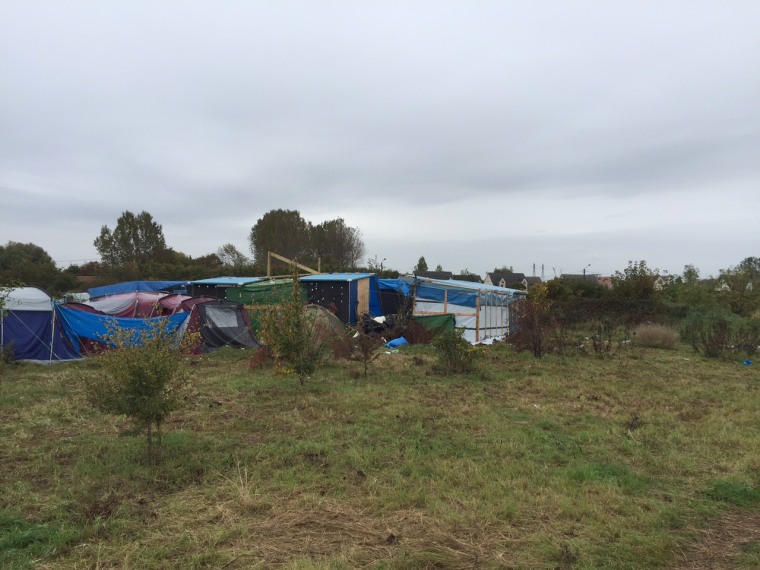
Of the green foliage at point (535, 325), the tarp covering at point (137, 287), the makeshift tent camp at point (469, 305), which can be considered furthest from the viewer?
the tarp covering at point (137, 287)

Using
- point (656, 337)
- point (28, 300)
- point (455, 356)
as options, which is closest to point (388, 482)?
point (455, 356)

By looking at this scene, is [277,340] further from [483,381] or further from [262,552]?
[262,552]

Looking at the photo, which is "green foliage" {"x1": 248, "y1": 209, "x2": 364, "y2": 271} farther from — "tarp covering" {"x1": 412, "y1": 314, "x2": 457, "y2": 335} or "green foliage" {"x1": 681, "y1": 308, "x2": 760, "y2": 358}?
"green foliage" {"x1": 681, "y1": 308, "x2": 760, "y2": 358}

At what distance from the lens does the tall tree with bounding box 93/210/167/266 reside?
4594 cm

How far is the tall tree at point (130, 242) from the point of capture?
4594cm

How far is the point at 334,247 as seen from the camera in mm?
45562

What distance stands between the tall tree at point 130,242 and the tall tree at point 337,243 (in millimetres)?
15221

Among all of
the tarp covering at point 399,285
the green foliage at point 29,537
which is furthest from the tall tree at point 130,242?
the green foliage at point 29,537

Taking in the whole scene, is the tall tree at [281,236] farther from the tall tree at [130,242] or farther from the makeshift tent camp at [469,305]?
the makeshift tent camp at [469,305]

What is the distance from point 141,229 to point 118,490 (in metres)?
47.4

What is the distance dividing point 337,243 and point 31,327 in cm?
3346

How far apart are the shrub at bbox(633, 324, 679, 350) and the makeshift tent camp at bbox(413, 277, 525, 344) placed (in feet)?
15.0

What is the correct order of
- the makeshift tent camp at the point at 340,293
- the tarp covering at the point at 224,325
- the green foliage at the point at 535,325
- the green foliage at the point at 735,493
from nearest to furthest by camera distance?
1. the green foliage at the point at 735,493
2. the green foliage at the point at 535,325
3. the tarp covering at the point at 224,325
4. the makeshift tent camp at the point at 340,293

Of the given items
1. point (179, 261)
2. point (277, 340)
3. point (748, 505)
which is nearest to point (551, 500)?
point (748, 505)
